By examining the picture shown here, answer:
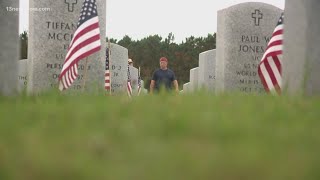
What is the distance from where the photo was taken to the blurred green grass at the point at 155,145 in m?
1.24

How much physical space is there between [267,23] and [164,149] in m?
9.77

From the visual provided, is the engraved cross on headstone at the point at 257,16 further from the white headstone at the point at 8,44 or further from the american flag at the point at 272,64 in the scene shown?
the white headstone at the point at 8,44

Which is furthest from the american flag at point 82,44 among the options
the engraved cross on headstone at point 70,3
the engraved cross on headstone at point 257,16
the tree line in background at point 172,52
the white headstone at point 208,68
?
the tree line in background at point 172,52

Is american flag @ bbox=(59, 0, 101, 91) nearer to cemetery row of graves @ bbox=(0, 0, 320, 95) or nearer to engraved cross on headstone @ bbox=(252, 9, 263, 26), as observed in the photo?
cemetery row of graves @ bbox=(0, 0, 320, 95)

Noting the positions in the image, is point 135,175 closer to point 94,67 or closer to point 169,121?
point 169,121

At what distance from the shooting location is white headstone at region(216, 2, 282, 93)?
412 inches

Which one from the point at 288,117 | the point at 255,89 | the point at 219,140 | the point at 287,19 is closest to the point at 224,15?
the point at 255,89

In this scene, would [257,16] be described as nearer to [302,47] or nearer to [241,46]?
[241,46]

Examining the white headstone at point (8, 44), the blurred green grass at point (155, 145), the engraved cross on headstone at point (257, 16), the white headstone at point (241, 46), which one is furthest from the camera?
the engraved cross on headstone at point (257, 16)

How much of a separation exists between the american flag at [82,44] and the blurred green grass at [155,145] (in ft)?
15.8

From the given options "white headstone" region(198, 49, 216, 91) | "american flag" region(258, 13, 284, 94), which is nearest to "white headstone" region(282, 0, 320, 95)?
"american flag" region(258, 13, 284, 94)

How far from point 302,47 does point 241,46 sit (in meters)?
5.40

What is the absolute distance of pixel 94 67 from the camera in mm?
8758

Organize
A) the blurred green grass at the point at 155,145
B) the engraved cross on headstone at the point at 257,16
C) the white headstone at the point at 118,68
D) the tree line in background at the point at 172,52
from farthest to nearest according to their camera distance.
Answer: the tree line in background at the point at 172,52 → the white headstone at the point at 118,68 → the engraved cross on headstone at the point at 257,16 → the blurred green grass at the point at 155,145
